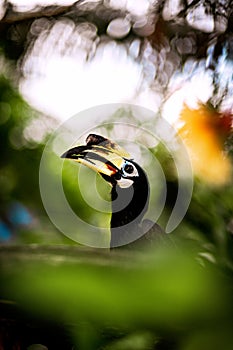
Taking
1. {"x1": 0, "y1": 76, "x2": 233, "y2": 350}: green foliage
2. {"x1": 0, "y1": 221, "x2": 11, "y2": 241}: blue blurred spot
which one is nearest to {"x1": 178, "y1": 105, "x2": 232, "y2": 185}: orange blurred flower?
{"x1": 0, "y1": 221, "x2": 11, "y2": 241}: blue blurred spot

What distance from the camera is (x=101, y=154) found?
68cm

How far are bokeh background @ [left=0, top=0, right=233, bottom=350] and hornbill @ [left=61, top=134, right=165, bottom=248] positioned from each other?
2.3 inches

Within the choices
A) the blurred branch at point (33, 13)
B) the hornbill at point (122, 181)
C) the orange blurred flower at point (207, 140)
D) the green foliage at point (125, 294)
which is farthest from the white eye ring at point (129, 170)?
the blurred branch at point (33, 13)

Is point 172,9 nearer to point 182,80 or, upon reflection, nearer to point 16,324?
point 182,80

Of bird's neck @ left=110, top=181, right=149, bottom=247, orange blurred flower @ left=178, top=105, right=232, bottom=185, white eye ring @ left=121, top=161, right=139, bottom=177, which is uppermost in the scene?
orange blurred flower @ left=178, top=105, right=232, bottom=185

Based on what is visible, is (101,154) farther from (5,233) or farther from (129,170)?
(5,233)

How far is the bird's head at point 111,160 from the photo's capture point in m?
0.67

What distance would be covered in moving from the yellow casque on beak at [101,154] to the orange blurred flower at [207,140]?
0.20 meters

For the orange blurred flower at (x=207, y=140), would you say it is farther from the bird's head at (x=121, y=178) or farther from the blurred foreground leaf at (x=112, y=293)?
the blurred foreground leaf at (x=112, y=293)

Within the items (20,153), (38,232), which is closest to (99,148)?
(38,232)

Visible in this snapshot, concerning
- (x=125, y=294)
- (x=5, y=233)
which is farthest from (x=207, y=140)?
(x=125, y=294)

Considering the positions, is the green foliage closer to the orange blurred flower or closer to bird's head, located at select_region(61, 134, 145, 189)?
bird's head, located at select_region(61, 134, 145, 189)

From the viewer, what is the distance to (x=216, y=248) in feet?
1.55

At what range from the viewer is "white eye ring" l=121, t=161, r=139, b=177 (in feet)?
2.25
